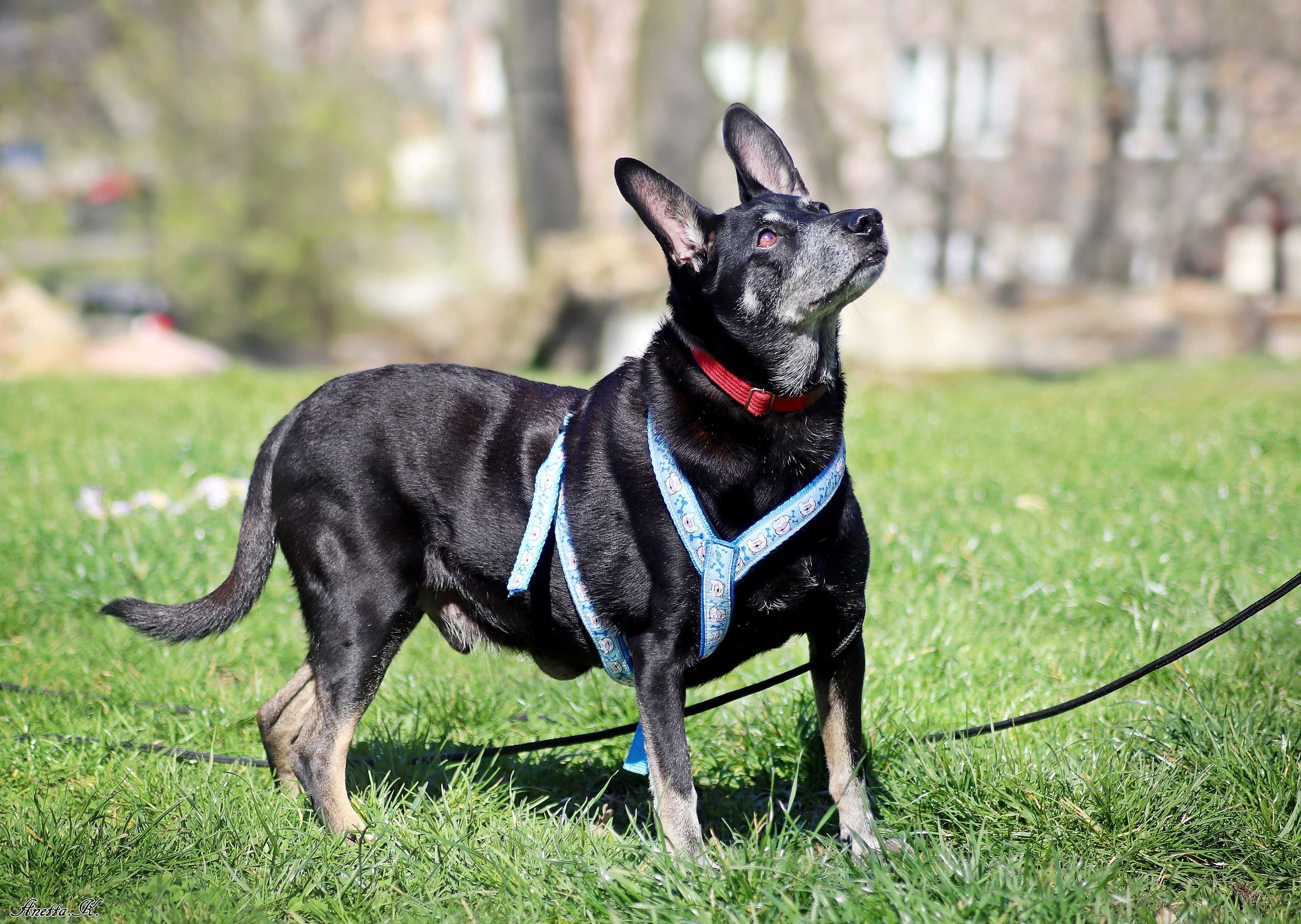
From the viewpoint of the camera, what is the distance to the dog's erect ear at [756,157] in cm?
352

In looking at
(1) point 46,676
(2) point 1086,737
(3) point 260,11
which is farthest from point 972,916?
(3) point 260,11

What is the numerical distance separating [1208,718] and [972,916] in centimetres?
120

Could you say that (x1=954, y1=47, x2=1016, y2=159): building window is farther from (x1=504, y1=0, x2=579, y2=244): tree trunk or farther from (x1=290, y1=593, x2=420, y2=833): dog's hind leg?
(x1=290, y1=593, x2=420, y2=833): dog's hind leg

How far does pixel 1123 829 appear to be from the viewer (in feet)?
9.82

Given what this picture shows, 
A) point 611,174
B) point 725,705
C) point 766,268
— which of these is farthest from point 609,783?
point 611,174

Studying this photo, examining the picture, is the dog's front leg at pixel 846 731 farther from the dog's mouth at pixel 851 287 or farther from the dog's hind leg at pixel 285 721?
the dog's hind leg at pixel 285 721

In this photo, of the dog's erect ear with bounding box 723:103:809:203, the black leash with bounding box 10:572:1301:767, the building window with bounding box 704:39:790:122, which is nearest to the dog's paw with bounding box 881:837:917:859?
the black leash with bounding box 10:572:1301:767

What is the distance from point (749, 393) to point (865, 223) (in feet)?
1.84

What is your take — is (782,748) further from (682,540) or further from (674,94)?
(674,94)

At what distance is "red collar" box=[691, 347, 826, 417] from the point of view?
2.96 metres

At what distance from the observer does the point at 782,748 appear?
361cm

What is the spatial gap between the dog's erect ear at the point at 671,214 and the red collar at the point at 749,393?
1.03 feet

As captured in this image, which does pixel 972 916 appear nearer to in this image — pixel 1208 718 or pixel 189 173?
pixel 1208 718

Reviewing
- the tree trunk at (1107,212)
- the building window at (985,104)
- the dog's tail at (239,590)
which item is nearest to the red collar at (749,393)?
the dog's tail at (239,590)
